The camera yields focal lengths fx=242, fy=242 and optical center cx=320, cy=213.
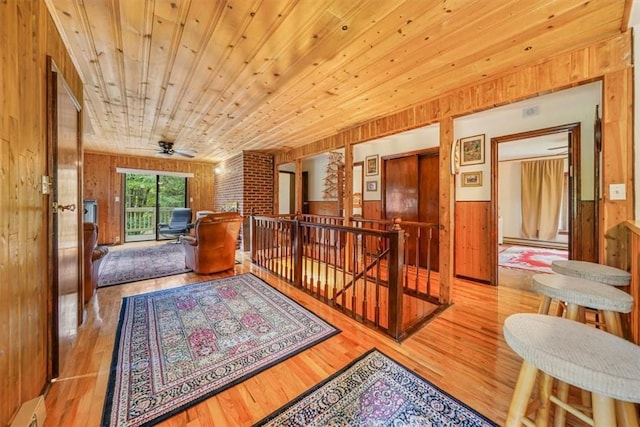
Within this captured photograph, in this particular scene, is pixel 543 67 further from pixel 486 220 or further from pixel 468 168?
pixel 486 220

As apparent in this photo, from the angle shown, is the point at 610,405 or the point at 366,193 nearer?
the point at 610,405

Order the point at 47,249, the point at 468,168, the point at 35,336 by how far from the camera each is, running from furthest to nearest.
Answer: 1. the point at 468,168
2. the point at 47,249
3. the point at 35,336

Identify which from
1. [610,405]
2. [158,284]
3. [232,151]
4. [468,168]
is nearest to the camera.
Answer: [610,405]

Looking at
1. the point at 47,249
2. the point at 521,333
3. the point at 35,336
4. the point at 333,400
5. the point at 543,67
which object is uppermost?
the point at 543,67

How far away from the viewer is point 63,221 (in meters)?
1.70

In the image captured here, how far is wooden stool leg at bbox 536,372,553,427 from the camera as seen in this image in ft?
3.36

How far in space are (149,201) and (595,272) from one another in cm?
847

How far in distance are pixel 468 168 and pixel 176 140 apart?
17.0ft

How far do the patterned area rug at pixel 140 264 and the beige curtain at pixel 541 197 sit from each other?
27.4ft

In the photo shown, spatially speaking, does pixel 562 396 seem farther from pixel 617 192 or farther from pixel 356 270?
pixel 356 270

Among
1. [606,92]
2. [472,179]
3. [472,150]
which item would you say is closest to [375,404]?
[606,92]

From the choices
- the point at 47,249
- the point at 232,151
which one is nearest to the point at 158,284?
the point at 47,249

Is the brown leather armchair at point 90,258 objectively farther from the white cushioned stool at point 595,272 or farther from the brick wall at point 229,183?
the white cushioned stool at point 595,272

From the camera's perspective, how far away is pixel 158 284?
127 inches
